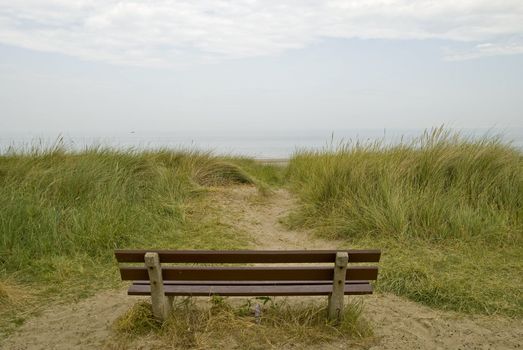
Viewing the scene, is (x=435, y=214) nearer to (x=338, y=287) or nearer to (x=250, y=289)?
(x=338, y=287)

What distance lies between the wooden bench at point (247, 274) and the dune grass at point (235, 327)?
122 millimetres

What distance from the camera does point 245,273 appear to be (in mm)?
3203

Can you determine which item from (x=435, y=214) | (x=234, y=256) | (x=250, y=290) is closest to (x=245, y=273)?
(x=234, y=256)

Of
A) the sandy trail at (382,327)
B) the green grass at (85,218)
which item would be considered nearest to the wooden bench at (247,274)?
the sandy trail at (382,327)

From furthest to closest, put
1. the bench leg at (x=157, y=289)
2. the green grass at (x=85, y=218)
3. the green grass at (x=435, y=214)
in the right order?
the green grass at (x=85, y=218)
the green grass at (x=435, y=214)
the bench leg at (x=157, y=289)

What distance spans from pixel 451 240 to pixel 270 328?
318 centimetres

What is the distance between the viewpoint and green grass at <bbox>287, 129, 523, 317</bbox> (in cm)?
450

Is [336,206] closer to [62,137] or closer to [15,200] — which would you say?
[15,200]

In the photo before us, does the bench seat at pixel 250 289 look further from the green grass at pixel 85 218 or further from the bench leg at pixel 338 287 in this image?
the green grass at pixel 85 218

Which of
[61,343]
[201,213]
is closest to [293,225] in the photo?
[201,213]

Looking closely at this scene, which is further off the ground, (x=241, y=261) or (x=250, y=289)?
(x=241, y=261)

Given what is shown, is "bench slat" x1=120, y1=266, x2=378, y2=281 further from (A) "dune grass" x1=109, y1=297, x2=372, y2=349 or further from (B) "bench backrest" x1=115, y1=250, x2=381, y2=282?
(A) "dune grass" x1=109, y1=297, x2=372, y2=349

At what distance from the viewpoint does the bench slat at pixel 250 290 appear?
3.41 meters

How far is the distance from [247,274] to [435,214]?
3.78m
